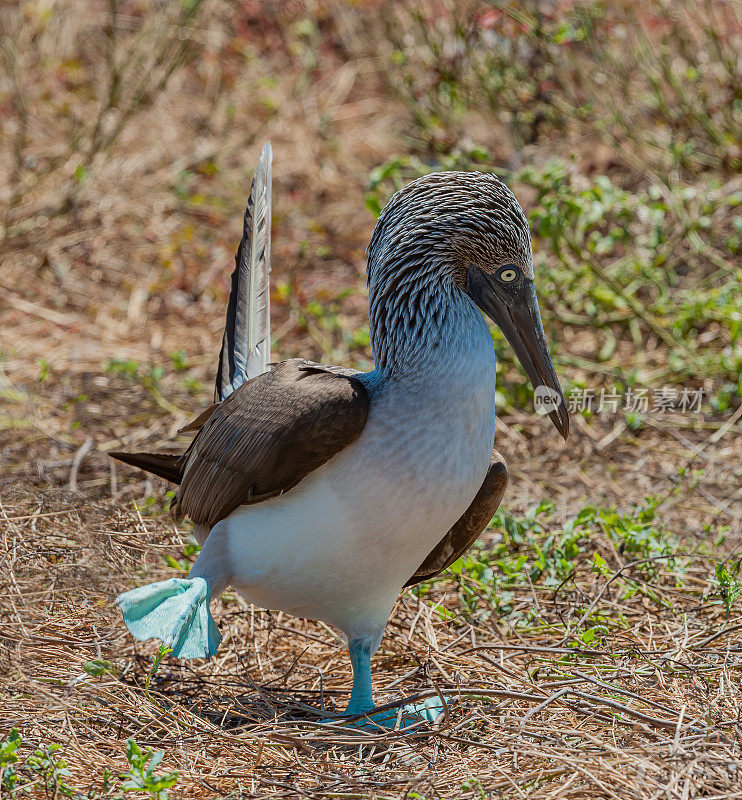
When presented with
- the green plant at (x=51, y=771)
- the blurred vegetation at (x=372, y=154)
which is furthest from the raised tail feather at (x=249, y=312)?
the green plant at (x=51, y=771)

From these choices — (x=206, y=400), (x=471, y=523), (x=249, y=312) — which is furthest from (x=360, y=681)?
(x=206, y=400)

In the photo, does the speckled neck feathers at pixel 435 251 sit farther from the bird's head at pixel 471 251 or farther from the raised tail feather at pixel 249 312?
the raised tail feather at pixel 249 312

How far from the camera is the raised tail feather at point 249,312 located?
4.19m

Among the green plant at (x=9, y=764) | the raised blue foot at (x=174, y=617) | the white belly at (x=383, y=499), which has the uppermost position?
the white belly at (x=383, y=499)

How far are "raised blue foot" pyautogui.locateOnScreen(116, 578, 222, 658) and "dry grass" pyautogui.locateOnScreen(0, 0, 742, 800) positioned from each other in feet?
0.80

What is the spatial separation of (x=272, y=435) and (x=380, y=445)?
0.35m

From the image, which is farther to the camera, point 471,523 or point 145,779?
point 471,523

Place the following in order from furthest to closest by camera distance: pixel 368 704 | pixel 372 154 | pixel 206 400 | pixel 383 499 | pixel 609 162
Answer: pixel 372 154
pixel 609 162
pixel 206 400
pixel 368 704
pixel 383 499

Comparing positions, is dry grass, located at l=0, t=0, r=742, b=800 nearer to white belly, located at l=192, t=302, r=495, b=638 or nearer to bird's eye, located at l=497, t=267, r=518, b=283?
white belly, located at l=192, t=302, r=495, b=638

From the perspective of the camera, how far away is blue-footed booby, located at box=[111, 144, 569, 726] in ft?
10.0

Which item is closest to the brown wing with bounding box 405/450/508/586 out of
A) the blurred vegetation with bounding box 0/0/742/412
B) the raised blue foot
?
the raised blue foot

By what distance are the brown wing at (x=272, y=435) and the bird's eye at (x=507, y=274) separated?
0.57m

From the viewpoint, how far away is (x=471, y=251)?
3.24 meters

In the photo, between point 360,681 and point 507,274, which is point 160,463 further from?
point 507,274
